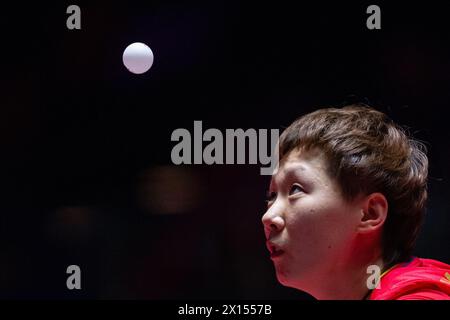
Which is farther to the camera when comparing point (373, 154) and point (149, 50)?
point (149, 50)

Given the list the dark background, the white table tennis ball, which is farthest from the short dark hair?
the white table tennis ball

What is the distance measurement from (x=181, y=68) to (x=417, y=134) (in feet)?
2.37

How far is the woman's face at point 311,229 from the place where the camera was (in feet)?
4.27

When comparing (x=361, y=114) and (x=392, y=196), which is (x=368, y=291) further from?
(x=361, y=114)

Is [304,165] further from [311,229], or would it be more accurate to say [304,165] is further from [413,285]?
[413,285]

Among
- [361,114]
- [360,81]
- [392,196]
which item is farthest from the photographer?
[360,81]

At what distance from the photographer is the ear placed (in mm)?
1319

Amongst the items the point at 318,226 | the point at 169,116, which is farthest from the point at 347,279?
the point at 169,116

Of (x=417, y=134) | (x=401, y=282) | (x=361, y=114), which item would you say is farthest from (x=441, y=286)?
(x=417, y=134)

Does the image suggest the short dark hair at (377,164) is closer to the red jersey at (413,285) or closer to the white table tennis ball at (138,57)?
the red jersey at (413,285)

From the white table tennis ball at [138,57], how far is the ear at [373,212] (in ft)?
3.28

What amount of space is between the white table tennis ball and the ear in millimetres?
999

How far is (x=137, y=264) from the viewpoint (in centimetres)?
221

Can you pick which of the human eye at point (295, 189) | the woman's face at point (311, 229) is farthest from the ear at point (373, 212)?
the human eye at point (295, 189)
